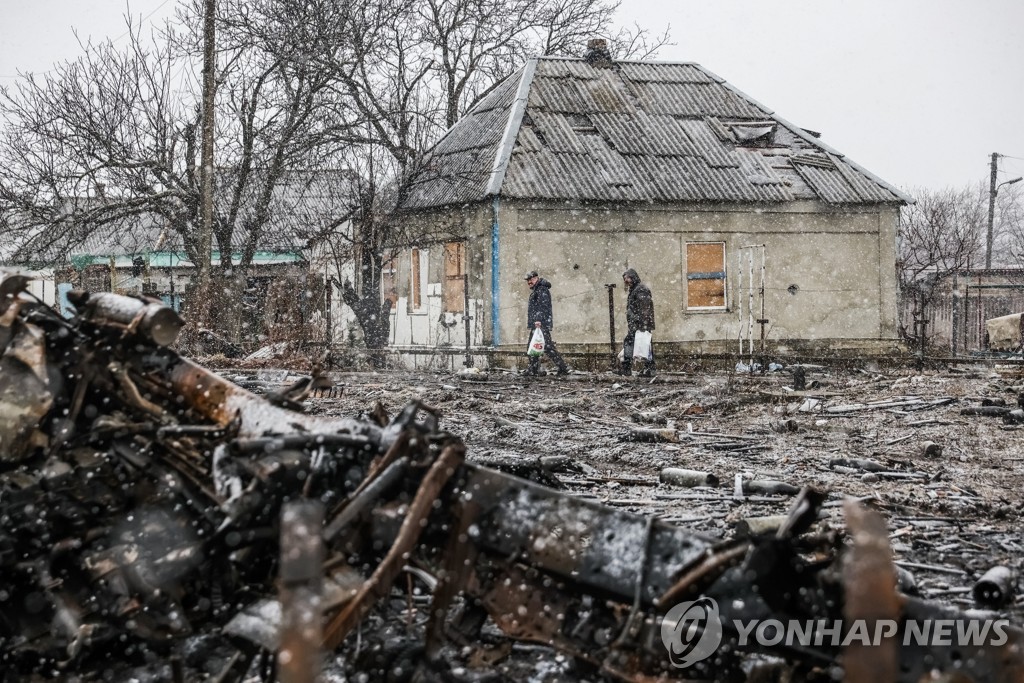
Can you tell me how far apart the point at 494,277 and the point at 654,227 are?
4.12 metres

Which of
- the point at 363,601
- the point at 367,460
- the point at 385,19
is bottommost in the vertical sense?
the point at 363,601

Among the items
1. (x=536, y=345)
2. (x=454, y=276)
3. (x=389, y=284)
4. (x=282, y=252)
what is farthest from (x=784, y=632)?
(x=389, y=284)

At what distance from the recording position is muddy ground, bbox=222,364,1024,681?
4.98 metres

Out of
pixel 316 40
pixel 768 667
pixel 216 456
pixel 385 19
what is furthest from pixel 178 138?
pixel 768 667

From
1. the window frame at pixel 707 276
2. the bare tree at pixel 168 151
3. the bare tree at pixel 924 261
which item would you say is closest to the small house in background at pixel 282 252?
the bare tree at pixel 168 151

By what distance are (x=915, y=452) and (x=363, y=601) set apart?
22.4 feet

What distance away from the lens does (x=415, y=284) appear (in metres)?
22.8

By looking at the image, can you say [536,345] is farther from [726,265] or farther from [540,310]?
[726,265]

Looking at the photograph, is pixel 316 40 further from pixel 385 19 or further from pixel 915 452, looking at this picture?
pixel 915 452

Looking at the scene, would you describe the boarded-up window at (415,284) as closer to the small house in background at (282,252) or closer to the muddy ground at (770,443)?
the small house in background at (282,252)

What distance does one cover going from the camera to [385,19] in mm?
25484

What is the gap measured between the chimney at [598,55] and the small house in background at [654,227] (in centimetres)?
151

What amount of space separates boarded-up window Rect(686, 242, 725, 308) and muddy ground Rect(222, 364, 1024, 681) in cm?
564

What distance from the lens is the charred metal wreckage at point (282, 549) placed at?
89.8 inches
